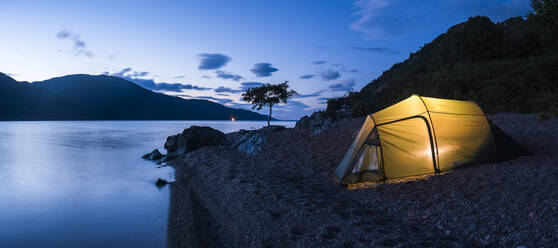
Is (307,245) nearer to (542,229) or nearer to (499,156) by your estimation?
(542,229)

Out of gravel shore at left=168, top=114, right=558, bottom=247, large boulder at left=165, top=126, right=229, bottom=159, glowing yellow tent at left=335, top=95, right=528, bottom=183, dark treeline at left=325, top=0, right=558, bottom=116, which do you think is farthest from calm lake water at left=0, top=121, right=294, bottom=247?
dark treeline at left=325, top=0, right=558, bottom=116

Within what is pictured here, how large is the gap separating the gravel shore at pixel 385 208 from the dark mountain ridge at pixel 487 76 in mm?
4239

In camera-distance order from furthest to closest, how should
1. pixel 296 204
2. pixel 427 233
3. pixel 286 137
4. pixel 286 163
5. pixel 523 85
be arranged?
1. pixel 286 137
2. pixel 523 85
3. pixel 286 163
4. pixel 296 204
5. pixel 427 233

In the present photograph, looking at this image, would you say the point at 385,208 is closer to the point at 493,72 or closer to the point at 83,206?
the point at 83,206

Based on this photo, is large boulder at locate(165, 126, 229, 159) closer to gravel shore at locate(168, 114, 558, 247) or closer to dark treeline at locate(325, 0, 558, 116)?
dark treeline at locate(325, 0, 558, 116)

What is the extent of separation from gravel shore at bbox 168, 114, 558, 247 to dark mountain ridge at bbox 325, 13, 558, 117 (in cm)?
424

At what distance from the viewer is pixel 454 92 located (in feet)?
59.7

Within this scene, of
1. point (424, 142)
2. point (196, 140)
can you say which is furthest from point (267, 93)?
point (424, 142)

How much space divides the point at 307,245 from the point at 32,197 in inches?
617

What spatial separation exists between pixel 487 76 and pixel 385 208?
1673 cm

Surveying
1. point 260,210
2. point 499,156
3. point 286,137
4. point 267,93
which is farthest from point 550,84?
point 267,93

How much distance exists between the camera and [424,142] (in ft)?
27.2

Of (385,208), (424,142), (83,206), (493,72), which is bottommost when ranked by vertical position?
(83,206)

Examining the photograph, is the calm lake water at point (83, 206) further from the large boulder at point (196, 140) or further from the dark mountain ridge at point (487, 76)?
the dark mountain ridge at point (487, 76)
